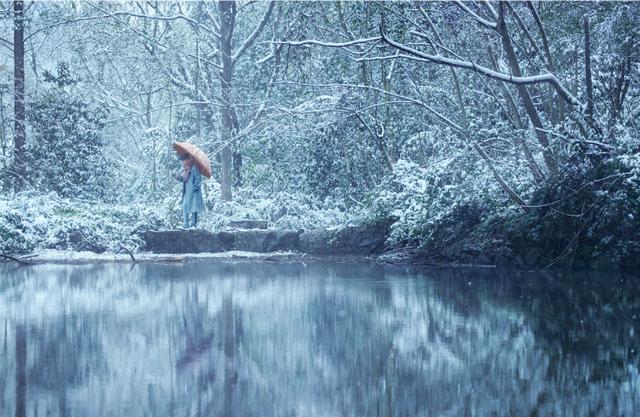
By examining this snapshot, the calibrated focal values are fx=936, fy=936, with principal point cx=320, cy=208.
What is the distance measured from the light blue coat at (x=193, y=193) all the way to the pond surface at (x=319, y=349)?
7.77m

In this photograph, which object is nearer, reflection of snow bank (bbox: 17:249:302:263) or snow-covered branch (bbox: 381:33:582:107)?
snow-covered branch (bbox: 381:33:582:107)

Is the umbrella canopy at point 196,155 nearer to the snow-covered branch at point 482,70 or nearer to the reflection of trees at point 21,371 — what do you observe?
the snow-covered branch at point 482,70

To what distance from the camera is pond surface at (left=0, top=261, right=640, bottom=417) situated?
4.79 metres

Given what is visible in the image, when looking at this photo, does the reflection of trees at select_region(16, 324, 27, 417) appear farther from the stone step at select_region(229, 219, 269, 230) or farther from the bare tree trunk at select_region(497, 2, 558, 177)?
the stone step at select_region(229, 219, 269, 230)

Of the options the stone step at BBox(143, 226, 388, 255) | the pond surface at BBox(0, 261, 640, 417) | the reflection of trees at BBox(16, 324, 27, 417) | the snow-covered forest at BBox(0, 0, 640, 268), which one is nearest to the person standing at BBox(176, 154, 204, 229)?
the stone step at BBox(143, 226, 388, 255)

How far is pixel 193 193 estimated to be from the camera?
2012 centimetres

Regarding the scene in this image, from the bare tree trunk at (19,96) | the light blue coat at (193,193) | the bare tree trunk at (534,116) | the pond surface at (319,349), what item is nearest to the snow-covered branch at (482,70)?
the bare tree trunk at (534,116)

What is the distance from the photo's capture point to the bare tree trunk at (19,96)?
2655 centimetres

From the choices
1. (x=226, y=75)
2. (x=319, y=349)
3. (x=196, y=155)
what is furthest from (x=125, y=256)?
(x=226, y=75)

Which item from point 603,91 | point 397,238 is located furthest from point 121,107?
point 603,91

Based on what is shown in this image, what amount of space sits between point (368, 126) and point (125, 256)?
23.6ft

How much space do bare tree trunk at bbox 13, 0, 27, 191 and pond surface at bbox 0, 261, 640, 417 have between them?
1516 cm

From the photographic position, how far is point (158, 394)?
195 inches

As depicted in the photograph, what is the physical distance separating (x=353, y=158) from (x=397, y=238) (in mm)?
7418
